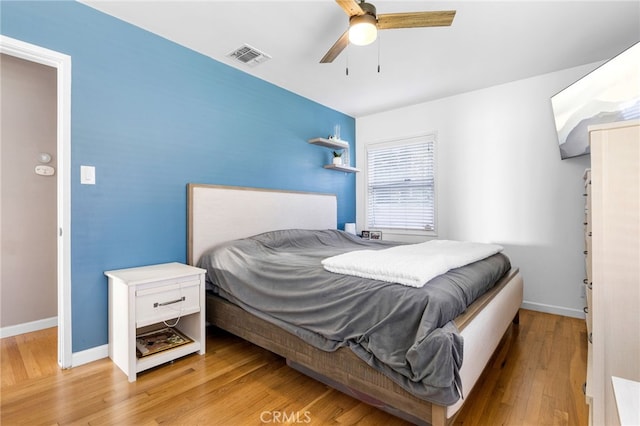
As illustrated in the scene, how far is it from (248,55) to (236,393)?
8.90 ft

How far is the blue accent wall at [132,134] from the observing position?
6.55 ft

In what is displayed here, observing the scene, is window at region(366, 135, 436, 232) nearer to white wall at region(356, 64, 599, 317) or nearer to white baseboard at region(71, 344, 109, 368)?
white wall at region(356, 64, 599, 317)

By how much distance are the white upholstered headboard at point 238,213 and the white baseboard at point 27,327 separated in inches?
55.5

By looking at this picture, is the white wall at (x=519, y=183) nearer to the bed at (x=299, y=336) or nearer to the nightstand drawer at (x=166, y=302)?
the bed at (x=299, y=336)

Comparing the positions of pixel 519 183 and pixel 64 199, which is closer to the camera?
pixel 64 199

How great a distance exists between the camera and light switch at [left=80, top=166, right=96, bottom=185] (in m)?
2.02

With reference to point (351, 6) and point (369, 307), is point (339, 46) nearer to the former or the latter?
point (351, 6)

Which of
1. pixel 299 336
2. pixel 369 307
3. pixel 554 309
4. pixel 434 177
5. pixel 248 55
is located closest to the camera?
pixel 369 307

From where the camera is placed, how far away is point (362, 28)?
171cm

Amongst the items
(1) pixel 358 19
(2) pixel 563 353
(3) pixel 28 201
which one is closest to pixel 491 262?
(2) pixel 563 353

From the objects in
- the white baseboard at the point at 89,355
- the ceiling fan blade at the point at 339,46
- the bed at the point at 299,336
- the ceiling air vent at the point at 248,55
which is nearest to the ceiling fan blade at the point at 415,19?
the ceiling fan blade at the point at 339,46

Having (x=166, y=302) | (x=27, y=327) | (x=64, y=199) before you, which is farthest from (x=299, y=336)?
(x=27, y=327)

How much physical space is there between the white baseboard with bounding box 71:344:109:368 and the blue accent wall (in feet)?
0.15

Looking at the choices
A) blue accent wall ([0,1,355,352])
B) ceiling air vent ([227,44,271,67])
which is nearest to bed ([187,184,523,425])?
blue accent wall ([0,1,355,352])
